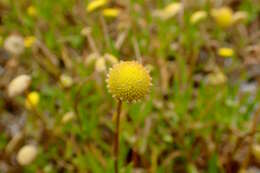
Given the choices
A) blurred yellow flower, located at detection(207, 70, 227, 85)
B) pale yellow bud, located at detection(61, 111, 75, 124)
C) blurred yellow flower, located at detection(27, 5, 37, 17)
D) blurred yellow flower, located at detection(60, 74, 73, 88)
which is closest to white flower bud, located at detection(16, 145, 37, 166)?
pale yellow bud, located at detection(61, 111, 75, 124)

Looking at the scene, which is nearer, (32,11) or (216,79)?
(216,79)

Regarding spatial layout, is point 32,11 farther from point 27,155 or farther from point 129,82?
point 129,82

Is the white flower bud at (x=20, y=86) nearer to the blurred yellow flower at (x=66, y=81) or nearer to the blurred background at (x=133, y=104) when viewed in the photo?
the blurred background at (x=133, y=104)

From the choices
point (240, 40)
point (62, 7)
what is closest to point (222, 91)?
point (240, 40)

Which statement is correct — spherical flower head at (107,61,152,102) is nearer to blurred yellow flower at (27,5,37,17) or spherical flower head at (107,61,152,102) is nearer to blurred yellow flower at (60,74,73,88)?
blurred yellow flower at (60,74,73,88)

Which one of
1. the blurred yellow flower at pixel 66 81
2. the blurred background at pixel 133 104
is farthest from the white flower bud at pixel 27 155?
the blurred yellow flower at pixel 66 81

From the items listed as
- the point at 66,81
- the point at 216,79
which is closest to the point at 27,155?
the point at 66,81

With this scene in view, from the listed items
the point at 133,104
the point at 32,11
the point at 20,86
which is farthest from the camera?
Answer: the point at 32,11

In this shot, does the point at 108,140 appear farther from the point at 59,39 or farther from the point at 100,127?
the point at 59,39
